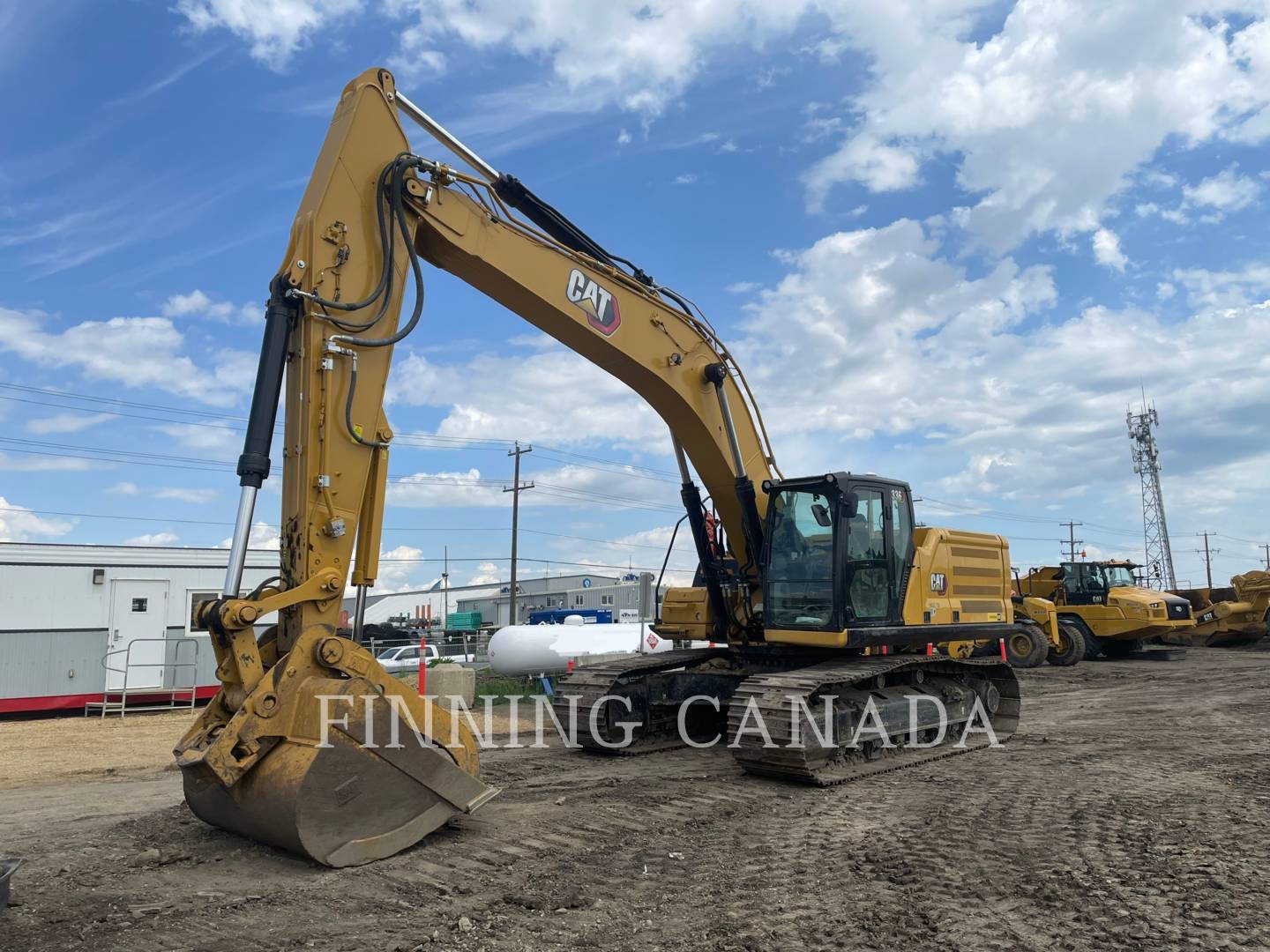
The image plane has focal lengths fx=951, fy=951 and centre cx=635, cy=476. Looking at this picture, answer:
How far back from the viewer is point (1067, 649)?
21.8m

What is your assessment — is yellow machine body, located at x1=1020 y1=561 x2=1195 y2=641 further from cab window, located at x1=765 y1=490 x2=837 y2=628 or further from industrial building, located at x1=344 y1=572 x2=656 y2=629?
industrial building, located at x1=344 y1=572 x2=656 y2=629

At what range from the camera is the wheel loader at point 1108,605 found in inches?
862

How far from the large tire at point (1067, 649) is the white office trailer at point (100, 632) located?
1704cm

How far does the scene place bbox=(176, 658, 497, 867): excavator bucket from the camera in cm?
511

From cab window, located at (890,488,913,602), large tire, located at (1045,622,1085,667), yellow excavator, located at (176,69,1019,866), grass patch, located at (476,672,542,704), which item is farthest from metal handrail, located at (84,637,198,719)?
large tire, located at (1045,622,1085,667)

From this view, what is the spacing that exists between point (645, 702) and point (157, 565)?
12.0 m

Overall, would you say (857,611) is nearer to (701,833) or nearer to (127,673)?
(701,833)

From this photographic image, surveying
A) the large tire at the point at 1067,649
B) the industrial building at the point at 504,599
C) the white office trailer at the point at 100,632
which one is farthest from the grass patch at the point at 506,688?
the industrial building at the point at 504,599

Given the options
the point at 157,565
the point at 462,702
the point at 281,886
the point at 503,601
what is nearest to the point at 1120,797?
the point at 281,886

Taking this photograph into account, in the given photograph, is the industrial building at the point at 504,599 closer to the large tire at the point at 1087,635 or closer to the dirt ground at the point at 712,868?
the large tire at the point at 1087,635

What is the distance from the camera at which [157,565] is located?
17.7m

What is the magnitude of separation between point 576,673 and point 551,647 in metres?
8.33

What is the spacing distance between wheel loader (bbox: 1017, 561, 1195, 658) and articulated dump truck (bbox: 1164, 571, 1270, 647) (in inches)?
115

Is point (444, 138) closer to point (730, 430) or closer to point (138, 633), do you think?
point (730, 430)
